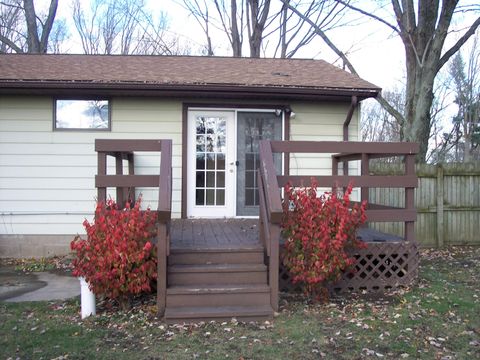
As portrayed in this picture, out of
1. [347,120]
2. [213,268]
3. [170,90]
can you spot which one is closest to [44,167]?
[170,90]

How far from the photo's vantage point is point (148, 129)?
820 centimetres

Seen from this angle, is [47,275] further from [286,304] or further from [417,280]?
[417,280]

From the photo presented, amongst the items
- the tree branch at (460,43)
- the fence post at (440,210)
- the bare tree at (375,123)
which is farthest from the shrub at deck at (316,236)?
the bare tree at (375,123)

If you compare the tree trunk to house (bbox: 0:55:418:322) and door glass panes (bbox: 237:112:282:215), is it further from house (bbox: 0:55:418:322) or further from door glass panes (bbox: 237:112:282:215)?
door glass panes (bbox: 237:112:282:215)

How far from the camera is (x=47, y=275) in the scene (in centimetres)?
706

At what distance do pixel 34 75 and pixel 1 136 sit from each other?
1.19 metres

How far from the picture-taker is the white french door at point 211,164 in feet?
27.2

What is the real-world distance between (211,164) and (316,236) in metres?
3.67

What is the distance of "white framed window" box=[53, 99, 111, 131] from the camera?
26.7 ft

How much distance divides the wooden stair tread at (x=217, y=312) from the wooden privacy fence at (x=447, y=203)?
5.61 meters

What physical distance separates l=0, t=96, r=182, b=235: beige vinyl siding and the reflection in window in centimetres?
12

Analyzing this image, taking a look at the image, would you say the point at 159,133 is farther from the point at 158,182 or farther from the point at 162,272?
the point at 162,272

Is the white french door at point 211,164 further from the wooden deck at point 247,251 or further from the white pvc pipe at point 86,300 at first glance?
the white pvc pipe at point 86,300

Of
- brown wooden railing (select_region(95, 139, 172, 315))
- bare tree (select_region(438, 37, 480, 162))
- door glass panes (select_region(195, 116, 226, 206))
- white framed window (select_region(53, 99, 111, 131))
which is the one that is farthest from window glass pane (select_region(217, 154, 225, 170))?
bare tree (select_region(438, 37, 480, 162))
